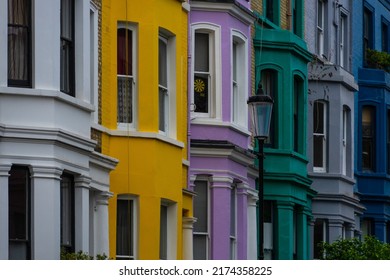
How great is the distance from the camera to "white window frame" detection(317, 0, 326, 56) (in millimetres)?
41359

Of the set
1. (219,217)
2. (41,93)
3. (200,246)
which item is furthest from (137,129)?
(219,217)

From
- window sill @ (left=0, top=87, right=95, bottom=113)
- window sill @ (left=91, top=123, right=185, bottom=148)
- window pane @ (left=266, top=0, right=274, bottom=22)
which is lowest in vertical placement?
window sill @ (left=91, top=123, right=185, bottom=148)

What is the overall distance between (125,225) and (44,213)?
4.22 m

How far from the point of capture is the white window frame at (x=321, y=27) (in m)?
41.4

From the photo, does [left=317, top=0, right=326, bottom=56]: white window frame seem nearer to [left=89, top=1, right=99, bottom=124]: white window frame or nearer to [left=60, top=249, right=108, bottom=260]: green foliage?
[left=89, top=1, right=99, bottom=124]: white window frame

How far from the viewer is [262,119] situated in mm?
27734

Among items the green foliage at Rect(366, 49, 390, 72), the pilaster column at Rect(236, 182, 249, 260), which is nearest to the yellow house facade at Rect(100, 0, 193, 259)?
the pilaster column at Rect(236, 182, 249, 260)

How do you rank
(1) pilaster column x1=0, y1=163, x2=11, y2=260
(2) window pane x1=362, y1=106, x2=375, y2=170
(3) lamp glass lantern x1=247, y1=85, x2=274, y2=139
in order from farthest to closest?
1. (2) window pane x1=362, y1=106, x2=375, y2=170
2. (3) lamp glass lantern x1=247, y1=85, x2=274, y2=139
3. (1) pilaster column x1=0, y1=163, x2=11, y2=260

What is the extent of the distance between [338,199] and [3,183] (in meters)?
16.8

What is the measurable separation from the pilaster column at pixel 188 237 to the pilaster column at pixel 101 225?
366 centimetres

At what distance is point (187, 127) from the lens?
3197 cm

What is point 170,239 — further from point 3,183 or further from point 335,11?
point 335,11

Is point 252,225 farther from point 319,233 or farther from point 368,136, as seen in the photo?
point 368,136

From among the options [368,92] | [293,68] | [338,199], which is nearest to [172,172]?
[293,68]
